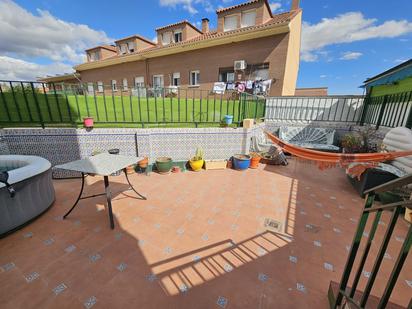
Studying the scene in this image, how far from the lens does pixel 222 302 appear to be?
66.0 inches

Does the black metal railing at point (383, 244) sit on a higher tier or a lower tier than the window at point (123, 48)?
lower

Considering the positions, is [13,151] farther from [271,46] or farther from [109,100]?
[271,46]

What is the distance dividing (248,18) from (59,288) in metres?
11.8

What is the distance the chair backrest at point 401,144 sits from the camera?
333cm

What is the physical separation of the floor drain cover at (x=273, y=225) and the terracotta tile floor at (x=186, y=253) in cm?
3

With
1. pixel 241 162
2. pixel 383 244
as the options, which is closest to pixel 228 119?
pixel 241 162

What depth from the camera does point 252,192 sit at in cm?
390

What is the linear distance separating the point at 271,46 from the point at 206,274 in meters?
9.41

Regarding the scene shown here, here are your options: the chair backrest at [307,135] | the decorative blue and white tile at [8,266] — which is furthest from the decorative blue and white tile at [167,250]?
the chair backrest at [307,135]

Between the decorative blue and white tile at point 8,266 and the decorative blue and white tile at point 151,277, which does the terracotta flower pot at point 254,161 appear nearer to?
the decorative blue and white tile at point 151,277

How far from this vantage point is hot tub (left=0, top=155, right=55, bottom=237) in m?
2.37

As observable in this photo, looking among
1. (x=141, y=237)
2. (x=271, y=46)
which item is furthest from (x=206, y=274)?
(x=271, y=46)

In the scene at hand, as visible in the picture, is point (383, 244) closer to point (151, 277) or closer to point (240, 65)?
point (151, 277)

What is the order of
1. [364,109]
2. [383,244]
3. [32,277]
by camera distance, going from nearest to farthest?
[383,244], [32,277], [364,109]
